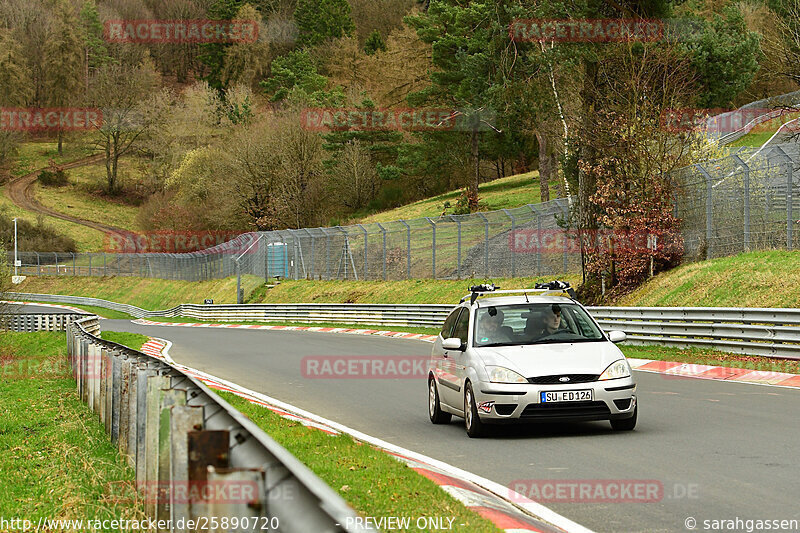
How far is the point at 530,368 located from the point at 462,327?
1.83 meters

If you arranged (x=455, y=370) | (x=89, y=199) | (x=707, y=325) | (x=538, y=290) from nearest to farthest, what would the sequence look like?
1. (x=455, y=370)
2. (x=538, y=290)
3. (x=707, y=325)
4. (x=89, y=199)

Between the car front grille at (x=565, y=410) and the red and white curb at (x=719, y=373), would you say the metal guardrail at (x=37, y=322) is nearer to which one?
the red and white curb at (x=719, y=373)

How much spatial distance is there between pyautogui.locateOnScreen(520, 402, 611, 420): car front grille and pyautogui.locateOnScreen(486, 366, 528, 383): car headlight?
314mm

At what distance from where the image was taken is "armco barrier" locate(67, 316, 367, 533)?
289cm

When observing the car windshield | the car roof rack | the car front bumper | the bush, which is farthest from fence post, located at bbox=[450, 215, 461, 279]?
the bush

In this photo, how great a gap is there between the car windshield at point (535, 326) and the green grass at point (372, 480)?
2353mm

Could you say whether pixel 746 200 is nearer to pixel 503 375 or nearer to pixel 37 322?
pixel 503 375

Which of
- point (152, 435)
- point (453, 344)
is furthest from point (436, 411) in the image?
point (152, 435)

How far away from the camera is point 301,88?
312 feet

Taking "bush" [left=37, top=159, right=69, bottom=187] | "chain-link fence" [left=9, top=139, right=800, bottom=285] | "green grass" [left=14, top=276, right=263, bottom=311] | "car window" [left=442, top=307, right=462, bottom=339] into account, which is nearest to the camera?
"car window" [left=442, top=307, right=462, bottom=339]

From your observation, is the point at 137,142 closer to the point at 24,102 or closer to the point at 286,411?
the point at 24,102

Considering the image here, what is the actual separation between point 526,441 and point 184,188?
276 feet

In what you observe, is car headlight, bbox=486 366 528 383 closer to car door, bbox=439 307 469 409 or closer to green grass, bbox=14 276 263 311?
car door, bbox=439 307 469 409

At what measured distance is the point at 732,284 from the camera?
23.8 meters
